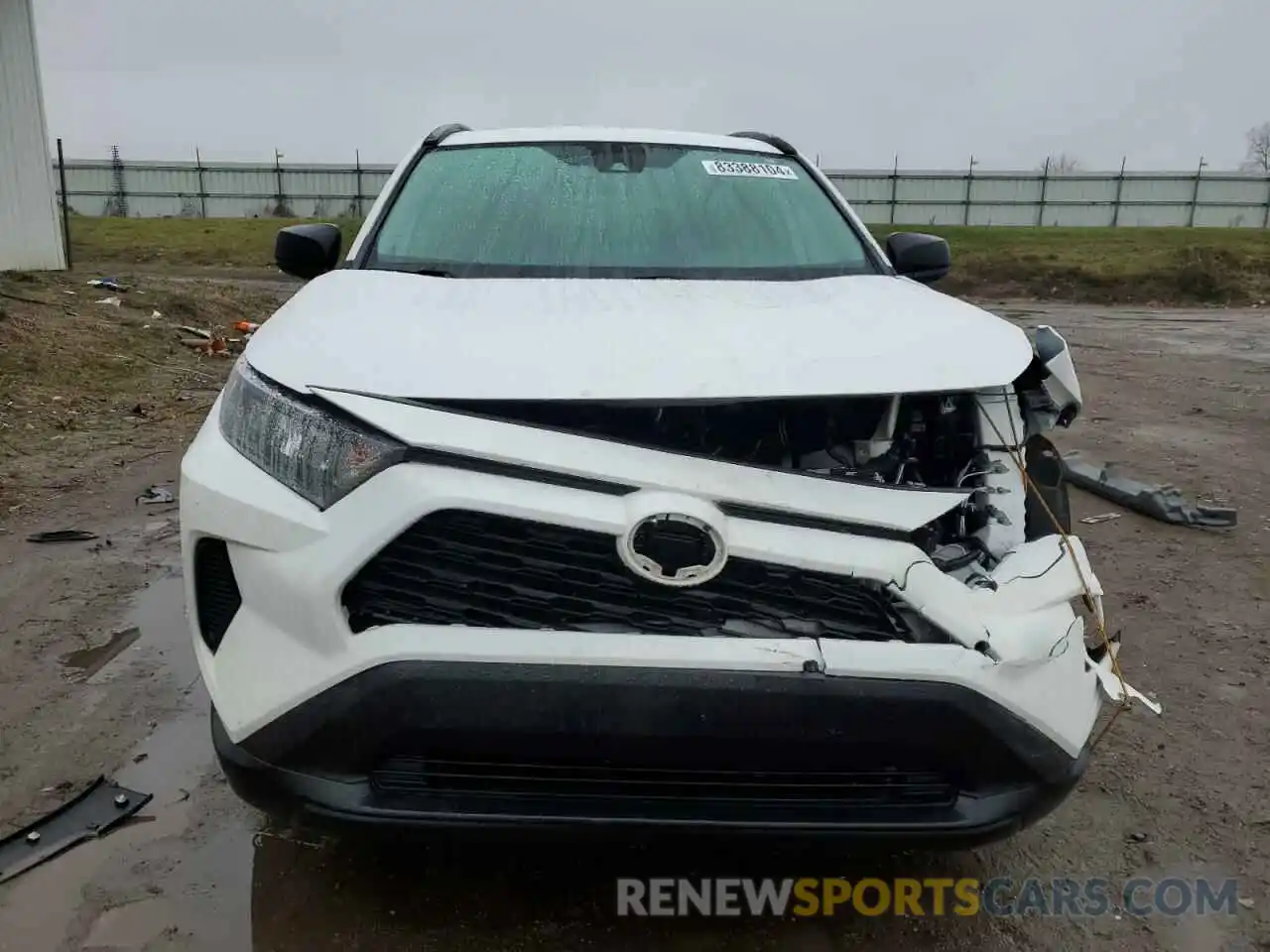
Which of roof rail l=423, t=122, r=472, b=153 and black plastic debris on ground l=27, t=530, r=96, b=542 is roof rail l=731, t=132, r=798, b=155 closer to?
roof rail l=423, t=122, r=472, b=153

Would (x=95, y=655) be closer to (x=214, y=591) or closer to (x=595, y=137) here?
(x=214, y=591)

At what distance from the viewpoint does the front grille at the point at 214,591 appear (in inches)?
74.4

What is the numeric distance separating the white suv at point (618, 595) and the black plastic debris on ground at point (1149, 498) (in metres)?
3.38

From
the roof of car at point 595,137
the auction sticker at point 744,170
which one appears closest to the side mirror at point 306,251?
the roof of car at point 595,137

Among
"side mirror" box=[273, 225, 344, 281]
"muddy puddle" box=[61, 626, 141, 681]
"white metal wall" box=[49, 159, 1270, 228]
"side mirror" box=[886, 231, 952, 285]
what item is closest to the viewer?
"muddy puddle" box=[61, 626, 141, 681]

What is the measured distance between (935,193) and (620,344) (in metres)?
34.9

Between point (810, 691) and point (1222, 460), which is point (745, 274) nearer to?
point (810, 691)

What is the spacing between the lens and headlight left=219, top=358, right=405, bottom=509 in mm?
1715

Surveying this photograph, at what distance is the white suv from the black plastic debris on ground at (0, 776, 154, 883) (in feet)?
2.47

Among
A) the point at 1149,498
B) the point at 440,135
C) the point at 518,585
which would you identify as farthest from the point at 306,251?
the point at 1149,498

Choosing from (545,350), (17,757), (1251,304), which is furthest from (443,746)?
(1251,304)

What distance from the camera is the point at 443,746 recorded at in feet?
5.52

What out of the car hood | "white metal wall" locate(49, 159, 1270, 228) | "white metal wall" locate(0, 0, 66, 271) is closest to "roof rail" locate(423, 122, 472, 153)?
the car hood

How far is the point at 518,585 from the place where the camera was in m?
1.70
